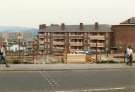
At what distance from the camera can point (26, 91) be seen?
15.7 metres

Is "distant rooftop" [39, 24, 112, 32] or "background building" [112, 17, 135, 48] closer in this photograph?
"background building" [112, 17, 135, 48]

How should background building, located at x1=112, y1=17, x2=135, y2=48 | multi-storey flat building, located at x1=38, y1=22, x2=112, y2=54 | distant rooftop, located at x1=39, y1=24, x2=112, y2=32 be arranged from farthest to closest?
distant rooftop, located at x1=39, y1=24, x2=112, y2=32
multi-storey flat building, located at x1=38, y1=22, x2=112, y2=54
background building, located at x1=112, y1=17, x2=135, y2=48

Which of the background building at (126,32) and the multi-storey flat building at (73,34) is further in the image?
the multi-storey flat building at (73,34)

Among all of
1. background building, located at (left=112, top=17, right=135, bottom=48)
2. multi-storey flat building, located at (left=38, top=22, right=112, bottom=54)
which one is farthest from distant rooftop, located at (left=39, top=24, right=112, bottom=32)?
background building, located at (left=112, top=17, right=135, bottom=48)

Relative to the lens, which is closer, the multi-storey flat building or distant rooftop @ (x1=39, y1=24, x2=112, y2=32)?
the multi-storey flat building

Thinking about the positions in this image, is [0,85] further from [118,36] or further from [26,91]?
[118,36]

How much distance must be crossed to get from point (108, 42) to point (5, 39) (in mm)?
106788

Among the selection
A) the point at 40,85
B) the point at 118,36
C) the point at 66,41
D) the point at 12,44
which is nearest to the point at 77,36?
the point at 66,41

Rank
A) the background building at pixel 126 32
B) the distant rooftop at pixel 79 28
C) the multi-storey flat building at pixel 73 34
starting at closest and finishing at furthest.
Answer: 1. the background building at pixel 126 32
2. the multi-storey flat building at pixel 73 34
3. the distant rooftop at pixel 79 28

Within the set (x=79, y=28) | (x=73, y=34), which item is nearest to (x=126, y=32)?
(x=79, y=28)

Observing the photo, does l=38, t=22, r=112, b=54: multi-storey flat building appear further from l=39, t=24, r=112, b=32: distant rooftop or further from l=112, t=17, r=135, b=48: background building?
l=112, t=17, r=135, b=48: background building

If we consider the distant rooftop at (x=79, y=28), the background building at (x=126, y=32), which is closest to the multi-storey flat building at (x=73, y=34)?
the distant rooftop at (x=79, y=28)

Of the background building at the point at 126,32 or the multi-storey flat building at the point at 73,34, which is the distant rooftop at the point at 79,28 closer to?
the multi-storey flat building at the point at 73,34

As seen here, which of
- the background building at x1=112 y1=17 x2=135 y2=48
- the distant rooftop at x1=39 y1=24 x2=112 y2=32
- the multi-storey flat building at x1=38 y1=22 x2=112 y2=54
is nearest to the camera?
the background building at x1=112 y1=17 x2=135 y2=48
